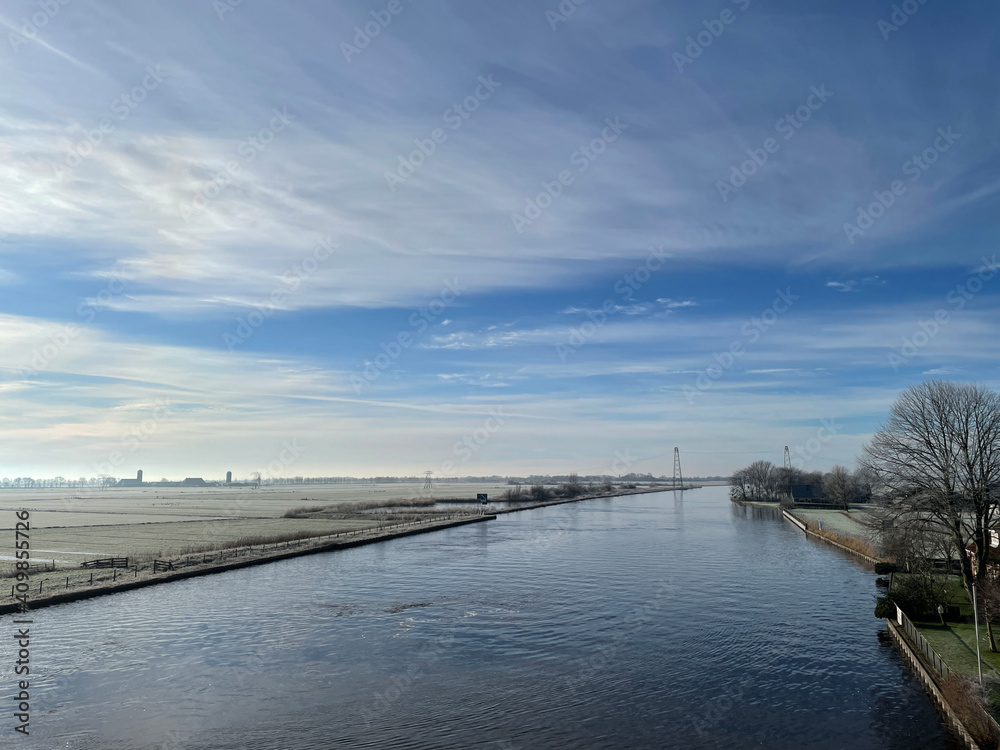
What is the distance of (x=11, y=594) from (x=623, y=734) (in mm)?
42933

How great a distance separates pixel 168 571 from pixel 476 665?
119ft

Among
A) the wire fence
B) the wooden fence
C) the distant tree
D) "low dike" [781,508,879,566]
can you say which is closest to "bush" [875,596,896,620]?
"low dike" [781,508,879,566]

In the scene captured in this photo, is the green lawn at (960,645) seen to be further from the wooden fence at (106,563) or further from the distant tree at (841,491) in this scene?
the distant tree at (841,491)

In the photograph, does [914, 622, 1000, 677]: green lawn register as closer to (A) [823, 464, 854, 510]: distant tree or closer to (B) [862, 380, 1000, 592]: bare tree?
(B) [862, 380, 1000, 592]: bare tree

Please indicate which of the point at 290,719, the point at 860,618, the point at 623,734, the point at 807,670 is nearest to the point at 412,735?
the point at 290,719

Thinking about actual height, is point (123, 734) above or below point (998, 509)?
below

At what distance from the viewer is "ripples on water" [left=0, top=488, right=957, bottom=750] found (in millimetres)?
22375

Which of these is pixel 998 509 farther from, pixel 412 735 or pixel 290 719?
pixel 290 719

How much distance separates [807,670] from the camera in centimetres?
2948

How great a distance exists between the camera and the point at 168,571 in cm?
5325

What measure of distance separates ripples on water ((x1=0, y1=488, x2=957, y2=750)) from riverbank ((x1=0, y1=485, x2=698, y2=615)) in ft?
6.89

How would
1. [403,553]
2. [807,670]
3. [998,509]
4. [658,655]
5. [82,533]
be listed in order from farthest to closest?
[82,533]
[403,553]
[998,509]
[658,655]
[807,670]

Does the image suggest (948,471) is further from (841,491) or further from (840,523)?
(841,491)

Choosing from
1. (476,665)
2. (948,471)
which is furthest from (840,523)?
(476,665)
